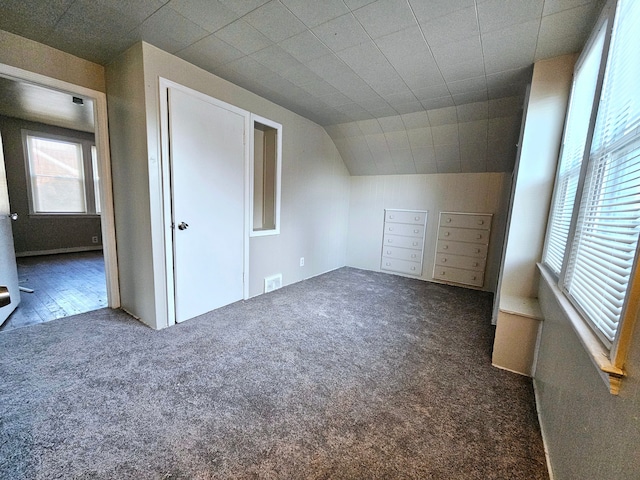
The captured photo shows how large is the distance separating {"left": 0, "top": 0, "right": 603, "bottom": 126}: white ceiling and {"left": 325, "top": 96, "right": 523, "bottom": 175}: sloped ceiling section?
0.39 m

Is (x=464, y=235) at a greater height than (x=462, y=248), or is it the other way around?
(x=464, y=235)

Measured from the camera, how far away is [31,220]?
454cm

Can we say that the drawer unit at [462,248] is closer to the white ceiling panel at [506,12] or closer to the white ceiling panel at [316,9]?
the white ceiling panel at [506,12]

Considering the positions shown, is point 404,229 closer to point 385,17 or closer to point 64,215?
point 385,17

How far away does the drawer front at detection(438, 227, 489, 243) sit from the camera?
362cm

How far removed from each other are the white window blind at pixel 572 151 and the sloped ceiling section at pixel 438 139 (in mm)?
1042

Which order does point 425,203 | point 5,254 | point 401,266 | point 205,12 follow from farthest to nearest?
point 401,266
point 425,203
point 5,254
point 205,12

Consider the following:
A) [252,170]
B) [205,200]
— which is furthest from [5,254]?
[252,170]

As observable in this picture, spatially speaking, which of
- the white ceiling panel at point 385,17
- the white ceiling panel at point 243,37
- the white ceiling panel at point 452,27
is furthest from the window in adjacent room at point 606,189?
the white ceiling panel at point 243,37

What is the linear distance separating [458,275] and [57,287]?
17.5ft

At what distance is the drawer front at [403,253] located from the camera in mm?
4121

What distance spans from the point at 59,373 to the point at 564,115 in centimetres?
384

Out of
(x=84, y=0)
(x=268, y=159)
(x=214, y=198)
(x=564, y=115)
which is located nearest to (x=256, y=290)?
(x=214, y=198)

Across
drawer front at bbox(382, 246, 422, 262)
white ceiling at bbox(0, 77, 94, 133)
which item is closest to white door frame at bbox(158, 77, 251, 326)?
white ceiling at bbox(0, 77, 94, 133)
